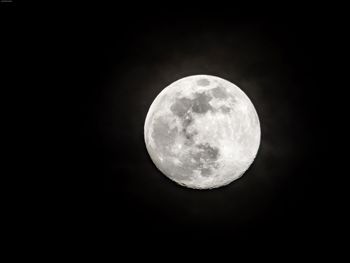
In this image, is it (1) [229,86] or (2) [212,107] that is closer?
(2) [212,107]

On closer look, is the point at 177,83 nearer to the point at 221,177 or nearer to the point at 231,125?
the point at 231,125

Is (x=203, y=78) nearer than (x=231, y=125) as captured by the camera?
No

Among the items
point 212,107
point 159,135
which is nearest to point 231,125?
point 212,107

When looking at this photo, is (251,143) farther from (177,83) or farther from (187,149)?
(177,83)

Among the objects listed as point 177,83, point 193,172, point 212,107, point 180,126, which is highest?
point 177,83

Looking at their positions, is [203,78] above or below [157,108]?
above

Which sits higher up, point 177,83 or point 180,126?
point 177,83

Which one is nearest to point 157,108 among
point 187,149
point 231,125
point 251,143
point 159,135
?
point 159,135
